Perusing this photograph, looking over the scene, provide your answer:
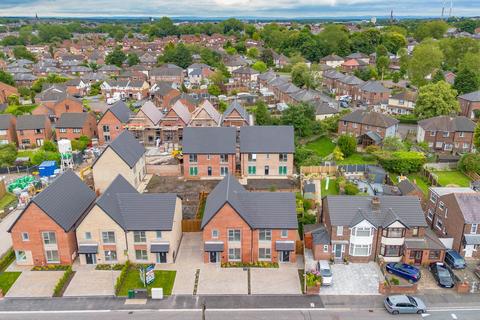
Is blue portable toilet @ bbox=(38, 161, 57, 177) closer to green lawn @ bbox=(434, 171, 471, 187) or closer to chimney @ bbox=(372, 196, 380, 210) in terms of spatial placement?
chimney @ bbox=(372, 196, 380, 210)

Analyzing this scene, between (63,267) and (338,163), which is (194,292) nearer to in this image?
(63,267)

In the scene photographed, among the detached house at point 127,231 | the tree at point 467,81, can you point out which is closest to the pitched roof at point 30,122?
the detached house at point 127,231

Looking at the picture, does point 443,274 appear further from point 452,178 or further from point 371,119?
point 371,119

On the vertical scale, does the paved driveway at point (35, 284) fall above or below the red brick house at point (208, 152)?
below

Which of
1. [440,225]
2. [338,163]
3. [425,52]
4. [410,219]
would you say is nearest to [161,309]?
[410,219]

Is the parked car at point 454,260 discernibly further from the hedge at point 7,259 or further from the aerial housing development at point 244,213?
the hedge at point 7,259

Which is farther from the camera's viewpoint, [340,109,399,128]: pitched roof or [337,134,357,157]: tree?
[340,109,399,128]: pitched roof

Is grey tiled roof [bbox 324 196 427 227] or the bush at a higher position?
grey tiled roof [bbox 324 196 427 227]

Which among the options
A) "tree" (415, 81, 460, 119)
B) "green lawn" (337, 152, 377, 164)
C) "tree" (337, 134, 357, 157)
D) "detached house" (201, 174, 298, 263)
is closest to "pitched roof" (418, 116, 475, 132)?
"tree" (415, 81, 460, 119)
